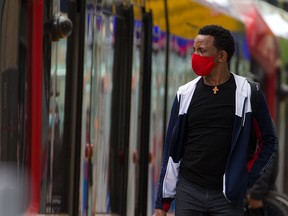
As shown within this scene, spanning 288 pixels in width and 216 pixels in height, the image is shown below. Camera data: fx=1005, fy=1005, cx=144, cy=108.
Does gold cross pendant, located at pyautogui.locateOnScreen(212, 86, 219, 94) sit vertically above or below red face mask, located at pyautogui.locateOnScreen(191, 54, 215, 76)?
below

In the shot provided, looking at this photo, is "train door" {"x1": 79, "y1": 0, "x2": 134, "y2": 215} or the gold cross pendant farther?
"train door" {"x1": 79, "y1": 0, "x2": 134, "y2": 215}

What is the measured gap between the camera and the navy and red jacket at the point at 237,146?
16.5 ft

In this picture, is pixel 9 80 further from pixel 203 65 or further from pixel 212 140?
→ pixel 212 140

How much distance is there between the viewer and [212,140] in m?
5.05

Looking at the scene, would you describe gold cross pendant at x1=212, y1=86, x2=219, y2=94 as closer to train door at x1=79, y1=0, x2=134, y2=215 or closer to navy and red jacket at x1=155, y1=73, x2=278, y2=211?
navy and red jacket at x1=155, y1=73, x2=278, y2=211

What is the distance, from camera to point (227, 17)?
1030 cm

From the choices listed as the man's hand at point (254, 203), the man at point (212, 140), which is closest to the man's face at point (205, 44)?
the man at point (212, 140)

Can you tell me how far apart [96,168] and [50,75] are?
1.14m

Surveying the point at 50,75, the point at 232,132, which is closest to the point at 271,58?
the point at 50,75

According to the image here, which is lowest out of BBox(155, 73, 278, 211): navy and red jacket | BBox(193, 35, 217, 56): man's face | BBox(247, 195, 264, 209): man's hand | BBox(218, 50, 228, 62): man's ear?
BBox(247, 195, 264, 209): man's hand

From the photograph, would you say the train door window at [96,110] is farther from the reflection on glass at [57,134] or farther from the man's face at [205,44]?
the man's face at [205,44]

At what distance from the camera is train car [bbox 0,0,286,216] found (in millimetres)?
5684

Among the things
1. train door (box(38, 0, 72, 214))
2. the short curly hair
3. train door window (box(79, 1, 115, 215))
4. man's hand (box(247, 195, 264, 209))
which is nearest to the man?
the short curly hair

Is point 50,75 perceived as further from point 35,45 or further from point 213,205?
point 213,205
